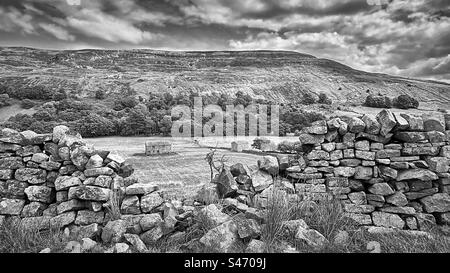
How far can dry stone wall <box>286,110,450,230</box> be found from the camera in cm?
516

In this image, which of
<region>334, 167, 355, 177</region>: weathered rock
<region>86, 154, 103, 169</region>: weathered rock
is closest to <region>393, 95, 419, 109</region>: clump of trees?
<region>334, 167, 355, 177</region>: weathered rock

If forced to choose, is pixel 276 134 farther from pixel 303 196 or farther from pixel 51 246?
pixel 51 246

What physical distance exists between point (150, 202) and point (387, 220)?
4790 millimetres

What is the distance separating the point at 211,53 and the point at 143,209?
3793 inches

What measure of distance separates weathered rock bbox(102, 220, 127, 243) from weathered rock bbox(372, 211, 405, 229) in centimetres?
493

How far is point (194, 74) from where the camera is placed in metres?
79.1

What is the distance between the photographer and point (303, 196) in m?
5.29

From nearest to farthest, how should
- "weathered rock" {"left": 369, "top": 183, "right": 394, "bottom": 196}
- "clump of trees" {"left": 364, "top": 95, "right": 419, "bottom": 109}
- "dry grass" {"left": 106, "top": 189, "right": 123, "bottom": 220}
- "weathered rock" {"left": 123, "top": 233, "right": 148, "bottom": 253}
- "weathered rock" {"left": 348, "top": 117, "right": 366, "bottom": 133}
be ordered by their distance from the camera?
"weathered rock" {"left": 123, "top": 233, "right": 148, "bottom": 253}, "dry grass" {"left": 106, "top": 189, "right": 123, "bottom": 220}, "weathered rock" {"left": 369, "top": 183, "right": 394, "bottom": 196}, "weathered rock" {"left": 348, "top": 117, "right": 366, "bottom": 133}, "clump of trees" {"left": 364, "top": 95, "right": 419, "bottom": 109}

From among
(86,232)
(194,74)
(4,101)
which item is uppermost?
(194,74)

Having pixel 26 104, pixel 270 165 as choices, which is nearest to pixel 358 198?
pixel 270 165

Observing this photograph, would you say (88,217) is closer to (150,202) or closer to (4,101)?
(150,202)

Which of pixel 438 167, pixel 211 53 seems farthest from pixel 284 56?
pixel 438 167

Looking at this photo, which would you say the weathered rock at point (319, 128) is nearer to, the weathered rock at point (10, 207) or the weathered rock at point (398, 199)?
the weathered rock at point (398, 199)

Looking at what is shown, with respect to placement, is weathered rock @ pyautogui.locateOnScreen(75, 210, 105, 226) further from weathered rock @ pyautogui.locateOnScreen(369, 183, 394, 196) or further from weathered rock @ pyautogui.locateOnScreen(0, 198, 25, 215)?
weathered rock @ pyautogui.locateOnScreen(369, 183, 394, 196)
